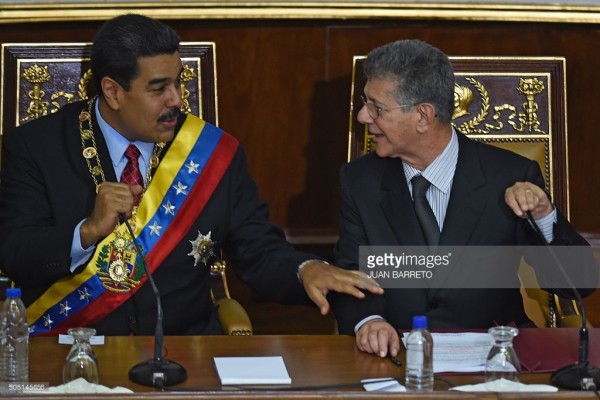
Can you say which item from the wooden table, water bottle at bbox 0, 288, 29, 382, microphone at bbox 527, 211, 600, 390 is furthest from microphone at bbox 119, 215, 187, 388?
microphone at bbox 527, 211, 600, 390

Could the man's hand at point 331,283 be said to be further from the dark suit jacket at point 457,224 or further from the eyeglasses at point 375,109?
the eyeglasses at point 375,109

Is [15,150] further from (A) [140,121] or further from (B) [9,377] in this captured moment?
(B) [9,377]

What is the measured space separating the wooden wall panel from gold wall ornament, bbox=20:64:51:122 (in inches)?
13.1

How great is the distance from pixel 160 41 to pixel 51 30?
3.01ft

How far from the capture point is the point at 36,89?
3176 mm

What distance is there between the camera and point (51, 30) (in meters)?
3.47

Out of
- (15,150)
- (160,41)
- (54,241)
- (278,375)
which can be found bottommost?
(278,375)

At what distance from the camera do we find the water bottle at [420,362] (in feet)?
6.48

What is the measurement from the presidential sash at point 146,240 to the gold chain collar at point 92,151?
0.02m

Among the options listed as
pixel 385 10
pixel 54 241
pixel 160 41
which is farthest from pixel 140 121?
pixel 385 10

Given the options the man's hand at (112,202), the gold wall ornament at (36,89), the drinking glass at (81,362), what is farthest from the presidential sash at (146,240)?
the drinking glass at (81,362)

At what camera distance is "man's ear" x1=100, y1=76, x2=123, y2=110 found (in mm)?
2727

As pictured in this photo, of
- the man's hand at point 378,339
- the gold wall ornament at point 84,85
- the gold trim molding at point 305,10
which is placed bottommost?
the man's hand at point 378,339

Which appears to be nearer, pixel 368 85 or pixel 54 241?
pixel 54 241
